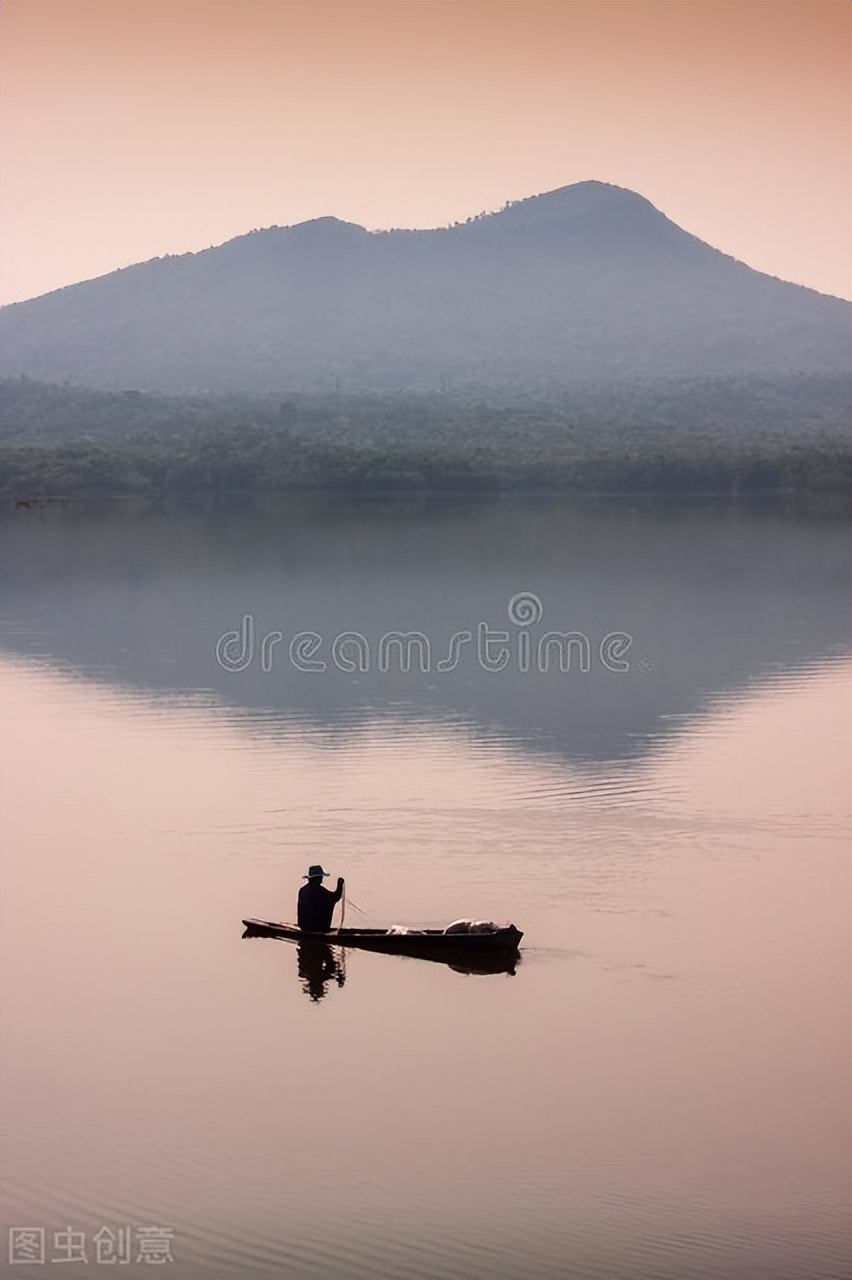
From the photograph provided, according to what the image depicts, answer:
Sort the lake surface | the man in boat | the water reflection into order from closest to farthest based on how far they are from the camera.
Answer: the lake surface < the man in boat < the water reflection

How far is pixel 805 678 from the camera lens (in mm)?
31375

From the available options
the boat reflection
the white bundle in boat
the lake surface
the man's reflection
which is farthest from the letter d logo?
the white bundle in boat

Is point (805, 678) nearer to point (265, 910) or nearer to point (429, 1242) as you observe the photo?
point (265, 910)

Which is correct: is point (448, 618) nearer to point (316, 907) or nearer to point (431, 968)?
point (316, 907)

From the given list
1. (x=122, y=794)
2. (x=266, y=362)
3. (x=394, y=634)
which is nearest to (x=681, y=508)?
(x=394, y=634)

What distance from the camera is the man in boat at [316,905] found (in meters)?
16.1

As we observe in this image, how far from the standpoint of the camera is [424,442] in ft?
422

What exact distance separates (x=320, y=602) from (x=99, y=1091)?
1241 inches

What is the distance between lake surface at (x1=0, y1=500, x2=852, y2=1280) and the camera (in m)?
11.2

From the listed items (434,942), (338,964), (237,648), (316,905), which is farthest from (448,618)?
(434,942)

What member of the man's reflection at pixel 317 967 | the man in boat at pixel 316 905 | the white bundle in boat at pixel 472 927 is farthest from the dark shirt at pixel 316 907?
the white bundle in boat at pixel 472 927

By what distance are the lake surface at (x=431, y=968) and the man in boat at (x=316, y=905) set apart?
0.91 feet

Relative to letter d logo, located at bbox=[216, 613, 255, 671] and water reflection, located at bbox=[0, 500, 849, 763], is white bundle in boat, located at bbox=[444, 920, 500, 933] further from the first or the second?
letter d logo, located at bbox=[216, 613, 255, 671]

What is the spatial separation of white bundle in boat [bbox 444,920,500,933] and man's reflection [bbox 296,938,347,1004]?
82 centimetres
